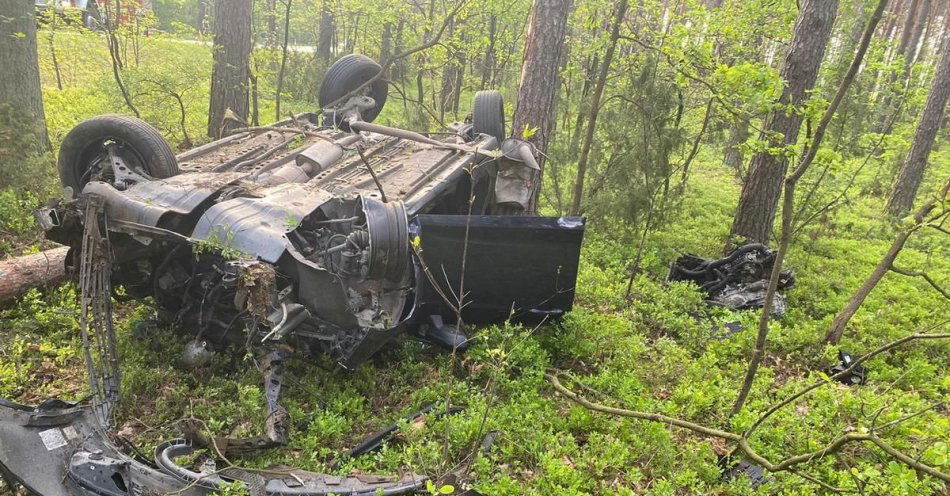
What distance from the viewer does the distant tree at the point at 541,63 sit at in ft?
21.6

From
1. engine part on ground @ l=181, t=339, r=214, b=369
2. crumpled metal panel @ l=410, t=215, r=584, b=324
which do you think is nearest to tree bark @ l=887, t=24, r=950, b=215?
crumpled metal panel @ l=410, t=215, r=584, b=324

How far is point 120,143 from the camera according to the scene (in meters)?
4.59

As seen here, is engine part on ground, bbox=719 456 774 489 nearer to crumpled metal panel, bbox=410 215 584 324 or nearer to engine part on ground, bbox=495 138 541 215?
crumpled metal panel, bbox=410 215 584 324

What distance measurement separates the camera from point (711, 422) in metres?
4.18

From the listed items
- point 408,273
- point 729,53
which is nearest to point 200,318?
point 408,273

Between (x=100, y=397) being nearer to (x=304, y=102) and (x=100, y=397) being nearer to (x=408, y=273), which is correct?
(x=408, y=273)

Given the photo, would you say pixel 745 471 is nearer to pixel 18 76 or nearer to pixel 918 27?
pixel 18 76

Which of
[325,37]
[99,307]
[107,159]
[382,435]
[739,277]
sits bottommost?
[382,435]

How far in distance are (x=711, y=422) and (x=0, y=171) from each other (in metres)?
7.96

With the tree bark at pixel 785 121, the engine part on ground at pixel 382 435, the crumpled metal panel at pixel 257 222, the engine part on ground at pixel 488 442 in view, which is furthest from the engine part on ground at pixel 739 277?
the crumpled metal panel at pixel 257 222

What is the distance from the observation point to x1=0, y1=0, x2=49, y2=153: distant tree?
257 inches

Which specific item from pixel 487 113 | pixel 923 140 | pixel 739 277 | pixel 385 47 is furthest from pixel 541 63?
pixel 385 47

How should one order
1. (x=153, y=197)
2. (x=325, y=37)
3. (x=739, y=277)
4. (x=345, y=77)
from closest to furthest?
1. (x=153, y=197)
2. (x=739, y=277)
3. (x=345, y=77)
4. (x=325, y=37)

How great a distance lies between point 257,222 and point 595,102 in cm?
522
